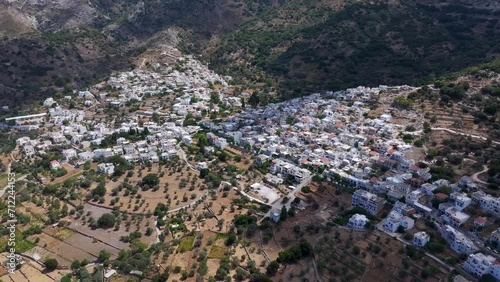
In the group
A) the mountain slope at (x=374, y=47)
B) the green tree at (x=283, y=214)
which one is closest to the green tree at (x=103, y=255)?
the green tree at (x=283, y=214)

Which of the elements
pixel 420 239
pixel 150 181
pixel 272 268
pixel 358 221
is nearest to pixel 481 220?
pixel 420 239

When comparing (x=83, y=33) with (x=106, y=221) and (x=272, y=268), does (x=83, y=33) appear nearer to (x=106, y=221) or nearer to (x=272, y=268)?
(x=106, y=221)

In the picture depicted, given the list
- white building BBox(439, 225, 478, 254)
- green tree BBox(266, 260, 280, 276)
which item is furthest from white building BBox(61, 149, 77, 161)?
white building BBox(439, 225, 478, 254)

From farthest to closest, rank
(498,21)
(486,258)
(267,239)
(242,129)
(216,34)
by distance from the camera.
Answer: (216,34) → (498,21) → (242,129) → (267,239) → (486,258)

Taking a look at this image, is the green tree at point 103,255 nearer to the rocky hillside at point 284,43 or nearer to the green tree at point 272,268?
the green tree at point 272,268

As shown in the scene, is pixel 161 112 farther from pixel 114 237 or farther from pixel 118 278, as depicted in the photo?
pixel 118 278

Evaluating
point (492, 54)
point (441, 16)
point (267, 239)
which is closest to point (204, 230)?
point (267, 239)

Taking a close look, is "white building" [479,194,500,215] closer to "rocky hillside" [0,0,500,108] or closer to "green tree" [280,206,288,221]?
"green tree" [280,206,288,221]
